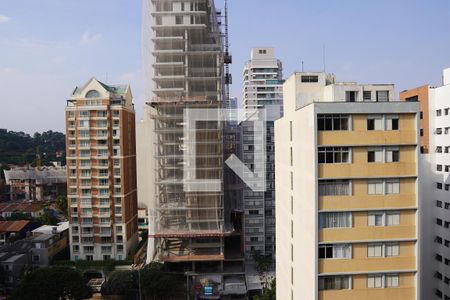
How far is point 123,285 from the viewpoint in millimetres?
13336

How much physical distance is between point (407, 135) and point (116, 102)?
584 inches

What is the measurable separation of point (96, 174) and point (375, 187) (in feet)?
48.0

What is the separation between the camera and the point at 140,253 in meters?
18.2

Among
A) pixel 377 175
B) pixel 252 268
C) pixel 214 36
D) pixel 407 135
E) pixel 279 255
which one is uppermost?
pixel 214 36

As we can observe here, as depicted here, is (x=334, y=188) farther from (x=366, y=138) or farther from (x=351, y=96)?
(x=351, y=96)

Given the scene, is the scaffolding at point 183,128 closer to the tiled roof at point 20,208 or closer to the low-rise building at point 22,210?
the low-rise building at point 22,210

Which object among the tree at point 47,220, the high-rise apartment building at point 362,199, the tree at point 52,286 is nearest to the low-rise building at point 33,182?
the tree at point 47,220

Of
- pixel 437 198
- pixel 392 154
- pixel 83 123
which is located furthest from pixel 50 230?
pixel 392 154

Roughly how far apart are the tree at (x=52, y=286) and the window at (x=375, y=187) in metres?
10.7

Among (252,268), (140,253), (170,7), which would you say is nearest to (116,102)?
(170,7)

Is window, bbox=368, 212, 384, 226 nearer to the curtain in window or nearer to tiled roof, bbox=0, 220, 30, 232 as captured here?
the curtain in window

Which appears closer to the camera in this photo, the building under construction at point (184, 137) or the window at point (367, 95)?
the window at point (367, 95)

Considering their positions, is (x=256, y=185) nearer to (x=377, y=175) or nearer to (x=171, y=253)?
(x=171, y=253)

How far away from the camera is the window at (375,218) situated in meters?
5.96
